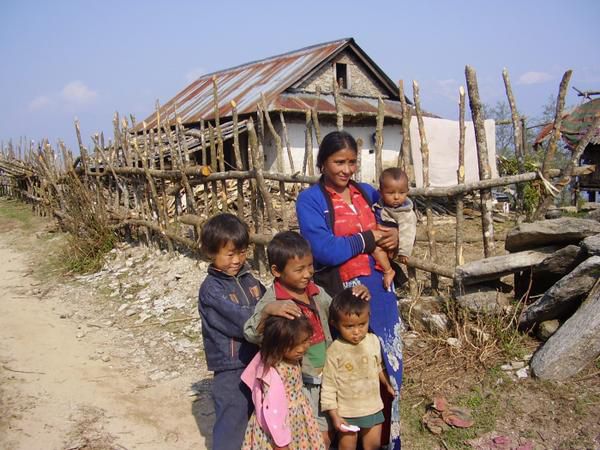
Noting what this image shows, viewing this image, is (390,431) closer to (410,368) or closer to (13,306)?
(410,368)

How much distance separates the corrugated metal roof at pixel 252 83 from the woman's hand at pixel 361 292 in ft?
30.4

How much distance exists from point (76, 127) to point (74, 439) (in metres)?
7.51

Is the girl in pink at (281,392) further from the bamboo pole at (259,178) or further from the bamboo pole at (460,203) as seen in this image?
the bamboo pole at (259,178)

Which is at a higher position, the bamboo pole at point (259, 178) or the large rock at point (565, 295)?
the bamboo pole at point (259, 178)

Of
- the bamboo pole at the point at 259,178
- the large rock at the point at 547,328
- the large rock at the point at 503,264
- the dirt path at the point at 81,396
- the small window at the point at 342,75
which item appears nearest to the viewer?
the dirt path at the point at 81,396

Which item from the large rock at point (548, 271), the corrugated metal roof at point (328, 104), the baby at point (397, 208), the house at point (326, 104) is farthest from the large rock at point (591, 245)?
the corrugated metal roof at point (328, 104)

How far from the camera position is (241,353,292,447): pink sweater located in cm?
205

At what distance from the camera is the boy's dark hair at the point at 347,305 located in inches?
85.2

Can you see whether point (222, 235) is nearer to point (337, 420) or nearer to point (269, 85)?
point (337, 420)

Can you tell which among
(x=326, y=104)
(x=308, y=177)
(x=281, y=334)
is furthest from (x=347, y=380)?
(x=326, y=104)

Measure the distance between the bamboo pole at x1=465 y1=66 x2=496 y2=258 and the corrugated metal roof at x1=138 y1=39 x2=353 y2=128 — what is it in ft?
26.5

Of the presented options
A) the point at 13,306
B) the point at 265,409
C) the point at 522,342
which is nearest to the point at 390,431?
the point at 265,409

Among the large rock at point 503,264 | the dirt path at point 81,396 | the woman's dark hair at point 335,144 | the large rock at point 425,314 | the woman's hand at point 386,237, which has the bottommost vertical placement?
the dirt path at point 81,396

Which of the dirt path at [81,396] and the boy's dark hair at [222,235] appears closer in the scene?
the boy's dark hair at [222,235]
